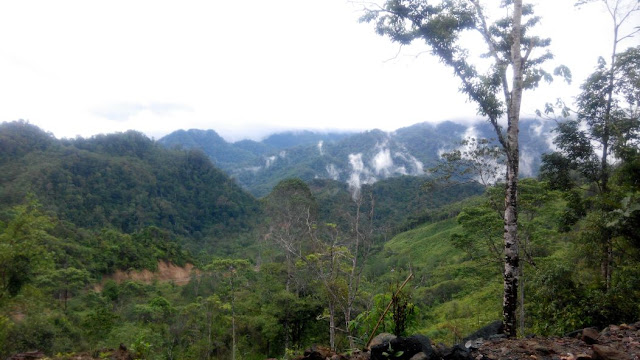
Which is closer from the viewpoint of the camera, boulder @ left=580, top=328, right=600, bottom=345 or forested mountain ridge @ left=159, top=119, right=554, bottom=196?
boulder @ left=580, top=328, right=600, bottom=345

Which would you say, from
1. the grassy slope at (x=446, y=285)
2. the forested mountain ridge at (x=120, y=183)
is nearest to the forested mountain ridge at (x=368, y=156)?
the forested mountain ridge at (x=120, y=183)

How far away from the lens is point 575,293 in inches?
261

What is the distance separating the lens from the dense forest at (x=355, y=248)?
5941 millimetres

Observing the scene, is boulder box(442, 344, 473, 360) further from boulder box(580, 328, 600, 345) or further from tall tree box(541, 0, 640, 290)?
tall tree box(541, 0, 640, 290)

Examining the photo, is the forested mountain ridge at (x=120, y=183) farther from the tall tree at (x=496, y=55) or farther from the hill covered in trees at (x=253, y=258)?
the tall tree at (x=496, y=55)

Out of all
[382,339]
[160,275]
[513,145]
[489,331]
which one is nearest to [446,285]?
[489,331]

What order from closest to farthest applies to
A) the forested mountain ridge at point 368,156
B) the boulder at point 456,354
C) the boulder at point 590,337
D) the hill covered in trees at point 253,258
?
1. the boulder at point 456,354
2. the boulder at point 590,337
3. the hill covered in trees at point 253,258
4. the forested mountain ridge at point 368,156

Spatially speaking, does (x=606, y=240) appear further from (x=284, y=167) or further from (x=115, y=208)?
(x=284, y=167)

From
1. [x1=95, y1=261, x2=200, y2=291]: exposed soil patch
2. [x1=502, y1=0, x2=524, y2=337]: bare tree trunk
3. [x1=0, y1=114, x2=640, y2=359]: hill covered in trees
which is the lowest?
[x1=95, y1=261, x2=200, y2=291]: exposed soil patch

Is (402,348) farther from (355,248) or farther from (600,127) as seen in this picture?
(600,127)

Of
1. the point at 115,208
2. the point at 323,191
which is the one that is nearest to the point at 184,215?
the point at 115,208

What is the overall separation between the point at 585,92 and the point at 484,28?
4.70 meters

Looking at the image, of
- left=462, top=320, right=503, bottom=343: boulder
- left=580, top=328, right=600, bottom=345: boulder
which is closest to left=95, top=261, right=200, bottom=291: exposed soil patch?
left=462, top=320, right=503, bottom=343: boulder

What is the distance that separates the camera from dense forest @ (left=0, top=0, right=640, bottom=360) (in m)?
5.94
